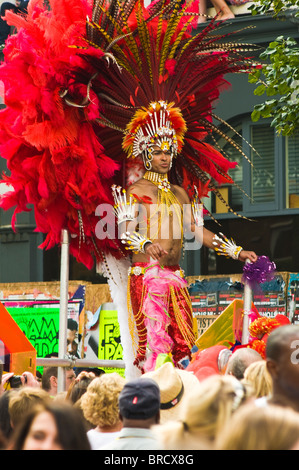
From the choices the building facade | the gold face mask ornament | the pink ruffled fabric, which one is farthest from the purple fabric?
the building facade

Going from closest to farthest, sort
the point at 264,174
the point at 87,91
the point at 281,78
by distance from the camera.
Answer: the point at 87,91 < the point at 281,78 < the point at 264,174

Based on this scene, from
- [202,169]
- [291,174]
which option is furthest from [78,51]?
[291,174]

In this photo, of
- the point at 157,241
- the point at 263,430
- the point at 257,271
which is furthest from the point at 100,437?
the point at 257,271

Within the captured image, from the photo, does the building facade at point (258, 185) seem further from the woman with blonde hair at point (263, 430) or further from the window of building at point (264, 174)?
the woman with blonde hair at point (263, 430)

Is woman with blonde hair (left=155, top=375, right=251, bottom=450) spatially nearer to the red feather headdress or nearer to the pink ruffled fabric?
the pink ruffled fabric

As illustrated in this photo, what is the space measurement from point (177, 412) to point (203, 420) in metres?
1.29

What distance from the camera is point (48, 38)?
649cm

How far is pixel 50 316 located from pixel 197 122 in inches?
156

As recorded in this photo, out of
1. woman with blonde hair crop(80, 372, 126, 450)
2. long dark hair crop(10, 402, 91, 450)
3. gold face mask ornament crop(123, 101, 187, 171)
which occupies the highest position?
gold face mask ornament crop(123, 101, 187, 171)

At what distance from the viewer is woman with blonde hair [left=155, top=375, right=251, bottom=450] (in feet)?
8.62

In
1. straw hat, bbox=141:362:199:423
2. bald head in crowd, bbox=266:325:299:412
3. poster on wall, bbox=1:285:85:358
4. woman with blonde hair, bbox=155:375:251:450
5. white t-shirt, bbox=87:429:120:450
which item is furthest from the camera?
poster on wall, bbox=1:285:85:358

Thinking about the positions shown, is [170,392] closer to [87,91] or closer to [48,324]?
[87,91]

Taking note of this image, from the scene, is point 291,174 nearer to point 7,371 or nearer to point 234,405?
point 7,371

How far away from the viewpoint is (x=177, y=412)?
4008 mm
